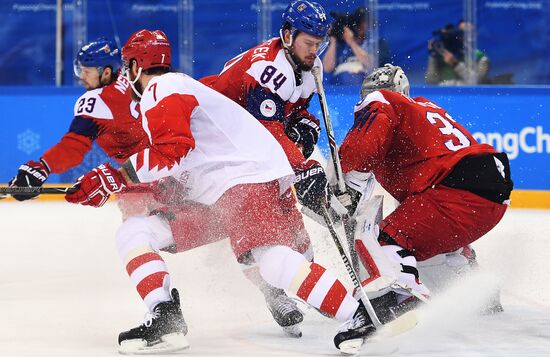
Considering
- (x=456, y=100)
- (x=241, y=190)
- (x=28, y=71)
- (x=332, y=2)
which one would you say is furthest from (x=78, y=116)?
(x=28, y=71)

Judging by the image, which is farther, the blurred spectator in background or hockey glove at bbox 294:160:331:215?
the blurred spectator in background

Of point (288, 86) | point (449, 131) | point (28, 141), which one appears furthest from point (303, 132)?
point (28, 141)

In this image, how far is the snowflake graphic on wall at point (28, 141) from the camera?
330 inches

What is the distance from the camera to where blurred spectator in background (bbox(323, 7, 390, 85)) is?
9188 mm

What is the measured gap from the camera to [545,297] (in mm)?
4852

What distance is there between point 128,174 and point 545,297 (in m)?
2.04

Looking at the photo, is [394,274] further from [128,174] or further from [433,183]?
[128,174]

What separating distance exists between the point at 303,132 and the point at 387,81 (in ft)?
1.26

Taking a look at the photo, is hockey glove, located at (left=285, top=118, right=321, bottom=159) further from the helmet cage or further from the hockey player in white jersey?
the helmet cage

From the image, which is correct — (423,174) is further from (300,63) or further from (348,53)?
(348,53)

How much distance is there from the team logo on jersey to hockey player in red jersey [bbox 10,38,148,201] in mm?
1037

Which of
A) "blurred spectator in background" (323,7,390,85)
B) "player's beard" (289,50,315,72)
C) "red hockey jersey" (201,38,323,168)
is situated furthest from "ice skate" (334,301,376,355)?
"blurred spectator in background" (323,7,390,85)

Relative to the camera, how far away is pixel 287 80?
14.3 feet

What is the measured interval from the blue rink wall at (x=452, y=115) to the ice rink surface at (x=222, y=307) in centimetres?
152
